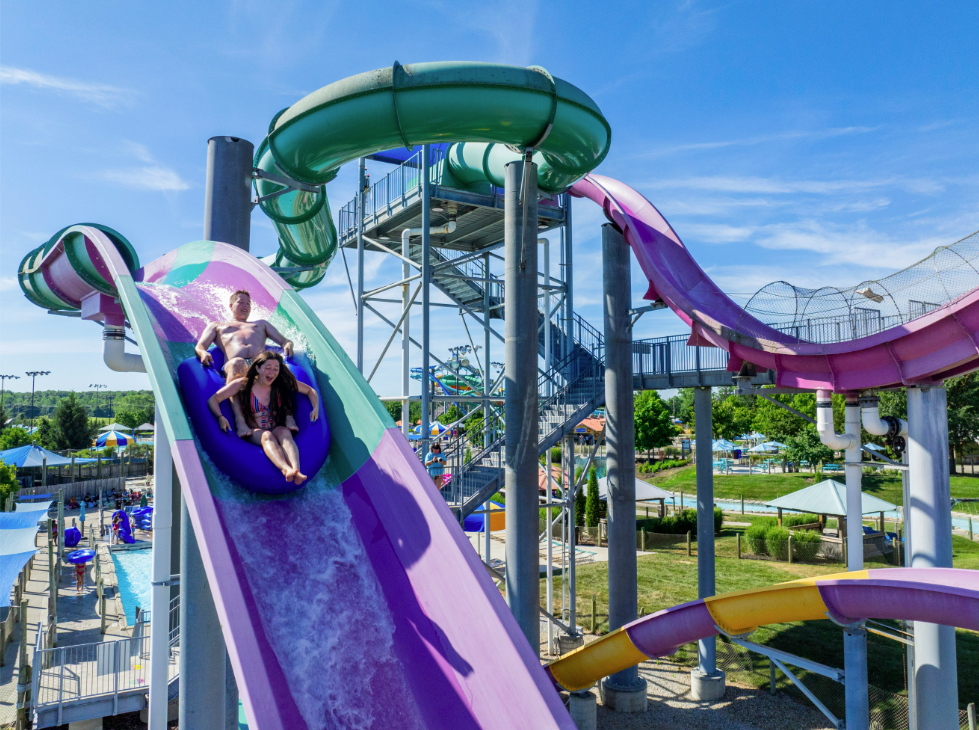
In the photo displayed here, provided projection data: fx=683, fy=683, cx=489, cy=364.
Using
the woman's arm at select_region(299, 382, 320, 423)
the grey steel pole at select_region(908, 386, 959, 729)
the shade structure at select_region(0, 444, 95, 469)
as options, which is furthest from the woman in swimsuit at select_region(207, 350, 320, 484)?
the shade structure at select_region(0, 444, 95, 469)

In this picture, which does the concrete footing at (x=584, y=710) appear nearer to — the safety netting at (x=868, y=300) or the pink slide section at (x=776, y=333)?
the pink slide section at (x=776, y=333)

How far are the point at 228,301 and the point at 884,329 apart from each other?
7.93 metres

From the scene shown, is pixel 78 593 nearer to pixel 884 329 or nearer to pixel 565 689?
pixel 565 689

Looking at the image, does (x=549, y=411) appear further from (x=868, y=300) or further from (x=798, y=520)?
(x=798, y=520)

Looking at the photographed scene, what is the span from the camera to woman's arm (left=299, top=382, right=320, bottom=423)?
6.10 metres

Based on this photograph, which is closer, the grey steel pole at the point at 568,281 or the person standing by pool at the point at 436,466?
the person standing by pool at the point at 436,466

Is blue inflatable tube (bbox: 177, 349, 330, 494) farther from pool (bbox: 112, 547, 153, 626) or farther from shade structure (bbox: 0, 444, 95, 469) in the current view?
shade structure (bbox: 0, 444, 95, 469)

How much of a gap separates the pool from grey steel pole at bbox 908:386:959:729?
14.0 meters

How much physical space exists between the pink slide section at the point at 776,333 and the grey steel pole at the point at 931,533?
1.70 feet

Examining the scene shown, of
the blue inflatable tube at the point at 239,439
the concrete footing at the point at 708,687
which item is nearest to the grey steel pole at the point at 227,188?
the blue inflatable tube at the point at 239,439

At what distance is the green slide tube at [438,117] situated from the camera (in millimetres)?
7293

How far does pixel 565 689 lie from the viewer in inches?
398

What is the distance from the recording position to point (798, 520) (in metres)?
27.4

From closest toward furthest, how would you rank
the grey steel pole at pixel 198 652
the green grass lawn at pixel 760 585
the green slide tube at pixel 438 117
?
the grey steel pole at pixel 198 652, the green slide tube at pixel 438 117, the green grass lawn at pixel 760 585
